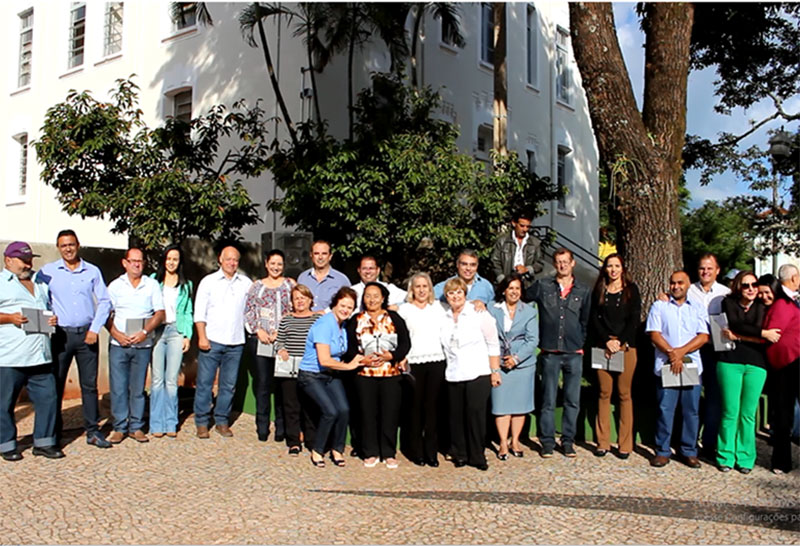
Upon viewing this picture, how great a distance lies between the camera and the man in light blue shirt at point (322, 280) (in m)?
8.03

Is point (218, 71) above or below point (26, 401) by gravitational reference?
above

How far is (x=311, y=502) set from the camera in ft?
19.1

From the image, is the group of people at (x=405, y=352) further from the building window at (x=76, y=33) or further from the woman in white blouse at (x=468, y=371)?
the building window at (x=76, y=33)

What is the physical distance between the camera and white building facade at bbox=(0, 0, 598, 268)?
15.8 metres

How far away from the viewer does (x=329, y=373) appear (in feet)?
23.4

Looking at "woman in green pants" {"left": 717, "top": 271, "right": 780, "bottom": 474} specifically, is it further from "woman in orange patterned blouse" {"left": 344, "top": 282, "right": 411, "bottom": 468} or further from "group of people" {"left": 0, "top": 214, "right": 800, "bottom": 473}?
"woman in orange patterned blouse" {"left": 344, "top": 282, "right": 411, "bottom": 468}

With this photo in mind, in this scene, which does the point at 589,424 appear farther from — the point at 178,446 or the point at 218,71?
the point at 218,71

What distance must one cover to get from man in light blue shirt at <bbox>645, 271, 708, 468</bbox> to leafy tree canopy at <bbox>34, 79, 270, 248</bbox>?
650cm

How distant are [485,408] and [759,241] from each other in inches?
728

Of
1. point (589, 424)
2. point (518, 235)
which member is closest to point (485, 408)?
point (589, 424)

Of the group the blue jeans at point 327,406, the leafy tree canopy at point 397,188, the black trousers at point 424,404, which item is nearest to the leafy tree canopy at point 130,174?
the leafy tree canopy at point 397,188

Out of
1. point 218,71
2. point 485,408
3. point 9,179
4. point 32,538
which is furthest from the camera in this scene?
point 9,179

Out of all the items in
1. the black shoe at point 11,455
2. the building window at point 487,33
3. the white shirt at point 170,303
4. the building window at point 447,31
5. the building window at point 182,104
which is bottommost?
the black shoe at point 11,455

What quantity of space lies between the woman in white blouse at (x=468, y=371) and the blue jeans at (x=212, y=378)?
7.51 feet
